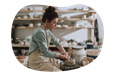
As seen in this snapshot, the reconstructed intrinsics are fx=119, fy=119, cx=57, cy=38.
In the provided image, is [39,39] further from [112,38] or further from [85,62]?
[112,38]

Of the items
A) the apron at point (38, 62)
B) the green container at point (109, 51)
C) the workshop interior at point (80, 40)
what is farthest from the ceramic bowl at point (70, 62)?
the green container at point (109, 51)

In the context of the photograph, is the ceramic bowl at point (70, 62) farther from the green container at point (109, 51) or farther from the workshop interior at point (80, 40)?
the green container at point (109, 51)

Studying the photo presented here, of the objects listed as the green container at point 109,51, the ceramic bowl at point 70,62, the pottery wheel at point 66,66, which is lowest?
the pottery wheel at point 66,66

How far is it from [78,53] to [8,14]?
0.96 meters

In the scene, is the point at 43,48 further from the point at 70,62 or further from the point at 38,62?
the point at 70,62

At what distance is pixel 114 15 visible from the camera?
1542 millimetres

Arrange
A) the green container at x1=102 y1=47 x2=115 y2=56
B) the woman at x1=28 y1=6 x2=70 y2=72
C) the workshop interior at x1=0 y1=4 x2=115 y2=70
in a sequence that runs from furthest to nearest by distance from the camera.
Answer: the green container at x1=102 y1=47 x2=115 y2=56
the workshop interior at x1=0 y1=4 x2=115 y2=70
the woman at x1=28 y1=6 x2=70 y2=72

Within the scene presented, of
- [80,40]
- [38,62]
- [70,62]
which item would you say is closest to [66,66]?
[70,62]

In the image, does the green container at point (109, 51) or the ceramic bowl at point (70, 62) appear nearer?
the ceramic bowl at point (70, 62)

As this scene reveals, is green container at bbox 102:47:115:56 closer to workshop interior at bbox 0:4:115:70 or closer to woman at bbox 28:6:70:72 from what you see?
workshop interior at bbox 0:4:115:70

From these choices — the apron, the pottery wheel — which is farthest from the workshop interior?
the apron

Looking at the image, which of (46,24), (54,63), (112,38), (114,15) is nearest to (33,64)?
(54,63)

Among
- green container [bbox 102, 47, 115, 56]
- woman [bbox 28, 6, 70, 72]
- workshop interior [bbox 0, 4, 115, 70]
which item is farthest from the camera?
green container [bbox 102, 47, 115, 56]

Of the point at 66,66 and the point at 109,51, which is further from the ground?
the point at 109,51
